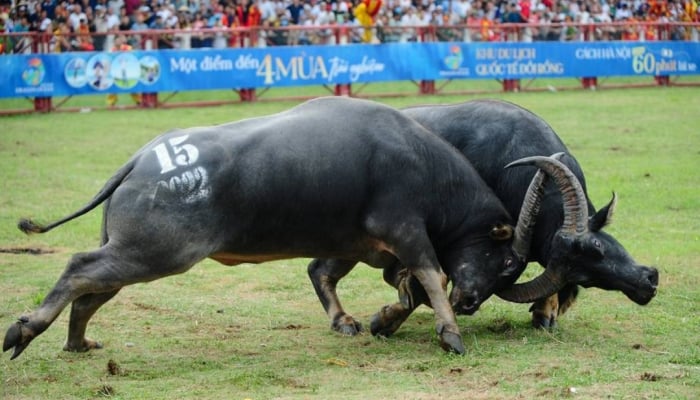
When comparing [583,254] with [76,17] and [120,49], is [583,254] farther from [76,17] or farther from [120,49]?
[76,17]

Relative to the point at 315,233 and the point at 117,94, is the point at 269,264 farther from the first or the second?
the point at 117,94

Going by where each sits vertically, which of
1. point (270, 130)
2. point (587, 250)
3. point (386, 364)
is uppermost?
point (270, 130)

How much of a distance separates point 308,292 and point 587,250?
287cm

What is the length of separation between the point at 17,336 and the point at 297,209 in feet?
6.24

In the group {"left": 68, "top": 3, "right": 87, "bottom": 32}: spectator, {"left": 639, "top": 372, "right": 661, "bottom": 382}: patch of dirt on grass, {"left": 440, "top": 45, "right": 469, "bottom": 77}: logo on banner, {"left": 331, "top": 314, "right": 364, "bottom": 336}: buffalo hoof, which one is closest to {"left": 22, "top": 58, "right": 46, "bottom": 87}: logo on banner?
{"left": 68, "top": 3, "right": 87, "bottom": 32}: spectator

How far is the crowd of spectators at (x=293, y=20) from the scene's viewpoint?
25203mm

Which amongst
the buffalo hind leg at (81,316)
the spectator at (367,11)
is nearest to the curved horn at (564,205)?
the buffalo hind leg at (81,316)

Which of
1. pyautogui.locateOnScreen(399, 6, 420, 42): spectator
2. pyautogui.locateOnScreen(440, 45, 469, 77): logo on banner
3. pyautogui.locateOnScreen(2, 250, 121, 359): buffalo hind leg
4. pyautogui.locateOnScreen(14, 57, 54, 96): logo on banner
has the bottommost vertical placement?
pyautogui.locateOnScreen(440, 45, 469, 77): logo on banner

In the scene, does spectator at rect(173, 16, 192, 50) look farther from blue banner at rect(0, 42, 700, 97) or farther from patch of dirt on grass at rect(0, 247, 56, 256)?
patch of dirt on grass at rect(0, 247, 56, 256)

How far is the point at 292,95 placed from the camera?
27.0 meters

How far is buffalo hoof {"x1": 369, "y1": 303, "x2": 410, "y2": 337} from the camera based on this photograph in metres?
7.96

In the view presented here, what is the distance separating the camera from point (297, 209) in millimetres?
7379

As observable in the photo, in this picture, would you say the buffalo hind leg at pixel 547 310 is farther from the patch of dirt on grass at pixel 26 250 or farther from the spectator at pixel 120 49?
the spectator at pixel 120 49

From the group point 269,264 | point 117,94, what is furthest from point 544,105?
point 269,264
